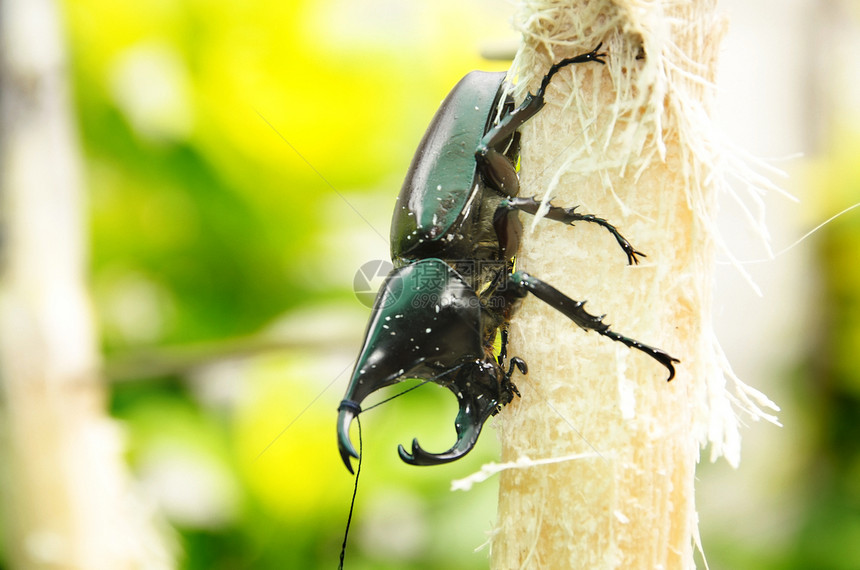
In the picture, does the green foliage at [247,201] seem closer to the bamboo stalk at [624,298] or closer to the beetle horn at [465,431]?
the beetle horn at [465,431]

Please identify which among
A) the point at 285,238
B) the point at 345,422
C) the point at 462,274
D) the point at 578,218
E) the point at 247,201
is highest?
the point at 578,218

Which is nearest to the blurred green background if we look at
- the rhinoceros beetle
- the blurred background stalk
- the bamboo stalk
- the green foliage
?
the green foliage

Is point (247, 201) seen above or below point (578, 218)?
below

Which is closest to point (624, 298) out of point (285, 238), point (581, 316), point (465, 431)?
point (581, 316)

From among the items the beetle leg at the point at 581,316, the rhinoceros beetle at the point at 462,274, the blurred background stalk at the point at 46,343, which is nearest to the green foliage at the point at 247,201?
the blurred background stalk at the point at 46,343

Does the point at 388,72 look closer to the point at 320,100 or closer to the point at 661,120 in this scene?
the point at 320,100

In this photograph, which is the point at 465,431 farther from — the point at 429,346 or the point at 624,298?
the point at 624,298

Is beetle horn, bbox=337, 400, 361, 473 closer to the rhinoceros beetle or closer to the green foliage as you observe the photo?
the rhinoceros beetle
